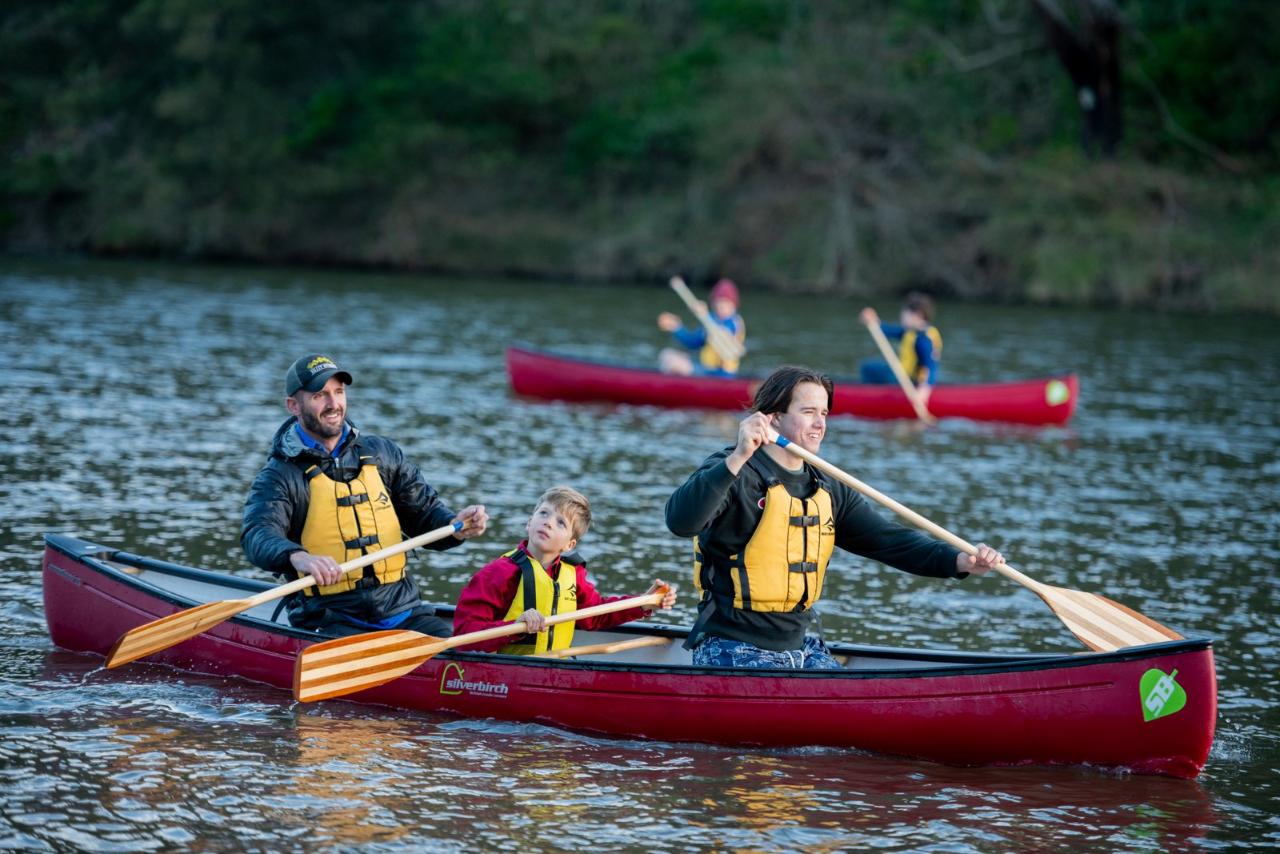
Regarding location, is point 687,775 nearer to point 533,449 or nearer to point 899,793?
point 899,793

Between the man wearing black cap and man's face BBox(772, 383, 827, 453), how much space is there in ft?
4.56

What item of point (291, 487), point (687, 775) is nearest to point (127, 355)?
point (291, 487)

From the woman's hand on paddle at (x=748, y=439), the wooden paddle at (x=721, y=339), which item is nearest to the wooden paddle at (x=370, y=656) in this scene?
the woman's hand on paddle at (x=748, y=439)

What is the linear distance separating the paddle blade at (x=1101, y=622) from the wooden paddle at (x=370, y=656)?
5.52 ft

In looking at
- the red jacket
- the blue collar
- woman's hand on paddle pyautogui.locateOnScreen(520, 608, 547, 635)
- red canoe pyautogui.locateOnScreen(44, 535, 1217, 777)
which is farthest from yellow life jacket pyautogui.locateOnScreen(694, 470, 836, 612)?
the blue collar

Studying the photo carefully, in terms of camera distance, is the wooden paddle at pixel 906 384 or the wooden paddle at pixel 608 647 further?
the wooden paddle at pixel 906 384

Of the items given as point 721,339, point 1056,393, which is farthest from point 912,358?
point 721,339

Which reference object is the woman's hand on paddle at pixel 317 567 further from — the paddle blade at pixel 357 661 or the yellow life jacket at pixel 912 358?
the yellow life jacket at pixel 912 358

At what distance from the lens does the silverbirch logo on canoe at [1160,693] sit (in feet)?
19.0

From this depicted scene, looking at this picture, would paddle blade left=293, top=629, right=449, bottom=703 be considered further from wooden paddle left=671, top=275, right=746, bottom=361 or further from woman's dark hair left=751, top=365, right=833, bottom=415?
wooden paddle left=671, top=275, right=746, bottom=361

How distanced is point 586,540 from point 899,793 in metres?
4.27

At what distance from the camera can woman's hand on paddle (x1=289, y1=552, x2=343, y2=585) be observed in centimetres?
625

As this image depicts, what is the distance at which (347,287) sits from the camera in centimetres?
3052

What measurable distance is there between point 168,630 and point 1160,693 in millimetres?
3800
